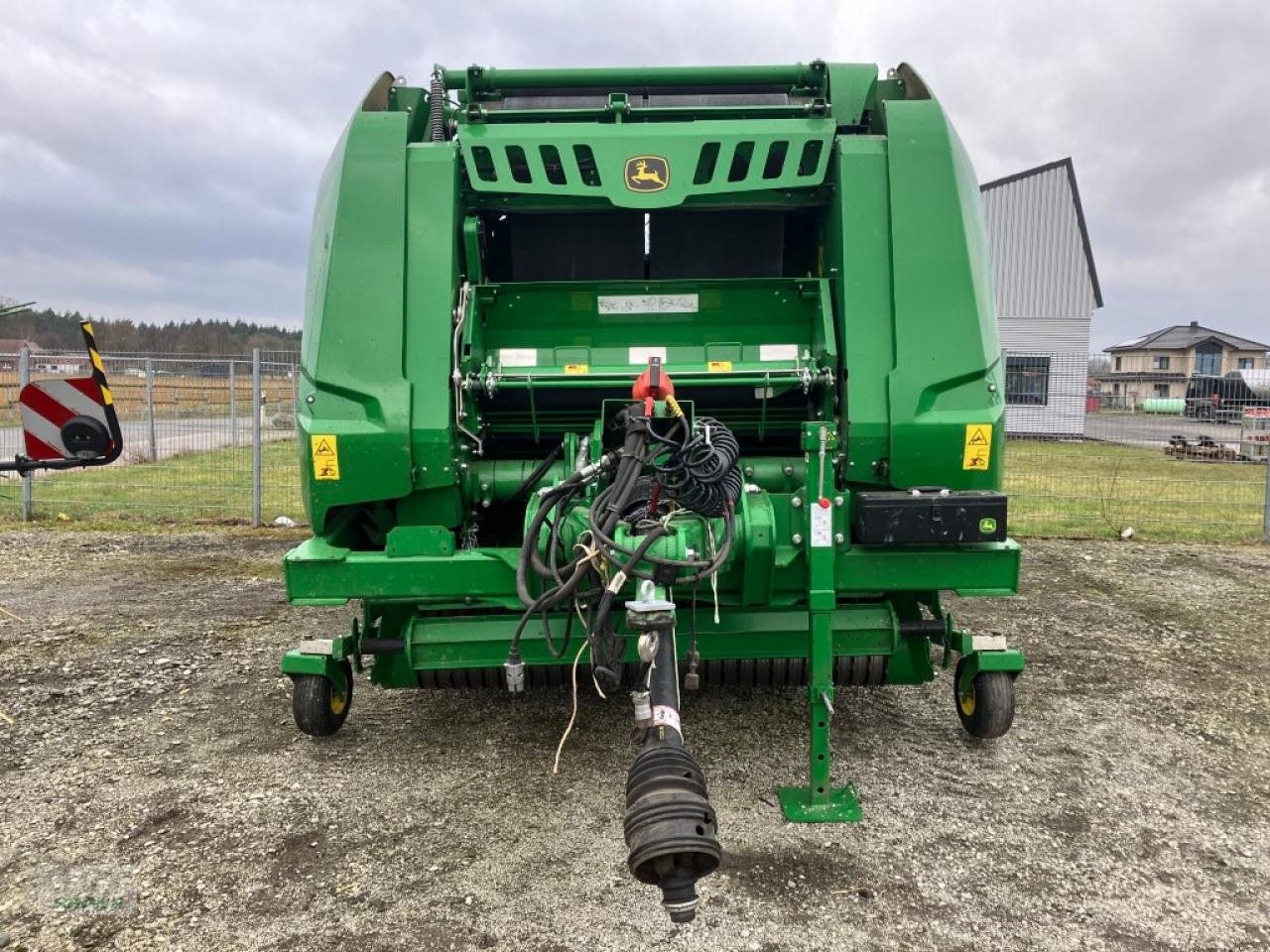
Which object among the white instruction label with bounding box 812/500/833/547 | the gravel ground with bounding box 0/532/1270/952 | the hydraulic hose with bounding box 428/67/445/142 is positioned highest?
the hydraulic hose with bounding box 428/67/445/142

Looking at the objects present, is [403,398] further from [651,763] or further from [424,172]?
[651,763]

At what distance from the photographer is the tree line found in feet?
26.7

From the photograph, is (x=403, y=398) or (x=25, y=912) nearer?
(x=25, y=912)

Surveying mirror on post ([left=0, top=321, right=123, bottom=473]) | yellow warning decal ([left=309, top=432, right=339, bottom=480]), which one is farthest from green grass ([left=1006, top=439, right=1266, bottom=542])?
mirror on post ([left=0, top=321, right=123, bottom=473])

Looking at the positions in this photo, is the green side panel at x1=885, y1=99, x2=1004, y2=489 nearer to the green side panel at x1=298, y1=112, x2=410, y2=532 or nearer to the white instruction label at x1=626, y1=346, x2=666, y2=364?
the white instruction label at x1=626, y1=346, x2=666, y2=364

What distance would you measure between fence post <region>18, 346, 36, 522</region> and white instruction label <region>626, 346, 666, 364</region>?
817cm

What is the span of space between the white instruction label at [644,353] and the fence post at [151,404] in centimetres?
786

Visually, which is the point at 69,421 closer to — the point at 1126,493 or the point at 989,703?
the point at 989,703

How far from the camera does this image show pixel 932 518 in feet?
9.53

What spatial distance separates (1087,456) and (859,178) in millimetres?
9365

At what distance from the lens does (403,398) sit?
322 cm

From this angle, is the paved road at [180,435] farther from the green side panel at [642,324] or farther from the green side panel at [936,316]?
the green side panel at [936,316]

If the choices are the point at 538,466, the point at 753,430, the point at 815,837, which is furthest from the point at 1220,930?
the point at 538,466

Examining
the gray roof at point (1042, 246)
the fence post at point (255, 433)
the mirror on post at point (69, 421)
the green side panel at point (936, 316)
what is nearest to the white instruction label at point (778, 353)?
the green side panel at point (936, 316)
